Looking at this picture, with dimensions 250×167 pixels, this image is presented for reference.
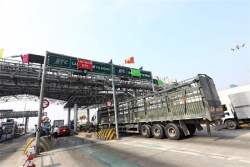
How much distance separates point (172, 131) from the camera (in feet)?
30.4

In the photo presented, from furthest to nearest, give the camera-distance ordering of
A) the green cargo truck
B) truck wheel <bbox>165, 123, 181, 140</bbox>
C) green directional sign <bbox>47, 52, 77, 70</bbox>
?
green directional sign <bbox>47, 52, 77, 70</bbox>, truck wheel <bbox>165, 123, 181, 140</bbox>, the green cargo truck

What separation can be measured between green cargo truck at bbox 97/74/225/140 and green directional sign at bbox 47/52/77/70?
7162mm

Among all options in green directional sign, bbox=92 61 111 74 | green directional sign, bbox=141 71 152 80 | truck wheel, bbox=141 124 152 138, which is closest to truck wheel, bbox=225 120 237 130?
truck wheel, bbox=141 124 152 138

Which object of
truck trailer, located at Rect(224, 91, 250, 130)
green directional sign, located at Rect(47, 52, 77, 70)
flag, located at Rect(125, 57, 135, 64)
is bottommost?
truck trailer, located at Rect(224, 91, 250, 130)

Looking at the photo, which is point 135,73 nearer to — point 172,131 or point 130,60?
point 130,60

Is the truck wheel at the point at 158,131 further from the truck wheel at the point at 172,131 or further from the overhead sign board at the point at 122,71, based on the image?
the overhead sign board at the point at 122,71

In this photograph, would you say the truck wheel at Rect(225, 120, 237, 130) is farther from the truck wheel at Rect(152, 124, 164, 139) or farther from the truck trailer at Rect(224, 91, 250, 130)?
the truck wheel at Rect(152, 124, 164, 139)

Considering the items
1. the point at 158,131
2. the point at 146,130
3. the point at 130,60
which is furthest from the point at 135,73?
the point at 158,131

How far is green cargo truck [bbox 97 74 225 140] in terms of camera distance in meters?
8.02

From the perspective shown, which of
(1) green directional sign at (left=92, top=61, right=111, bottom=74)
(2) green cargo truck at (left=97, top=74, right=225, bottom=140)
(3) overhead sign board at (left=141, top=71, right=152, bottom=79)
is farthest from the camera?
(3) overhead sign board at (left=141, top=71, right=152, bottom=79)

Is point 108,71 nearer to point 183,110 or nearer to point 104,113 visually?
point 104,113

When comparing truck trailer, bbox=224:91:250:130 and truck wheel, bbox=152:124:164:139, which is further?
truck trailer, bbox=224:91:250:130

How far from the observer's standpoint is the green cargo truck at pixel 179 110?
→ 26.3 feet

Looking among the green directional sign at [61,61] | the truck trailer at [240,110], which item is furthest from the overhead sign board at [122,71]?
the truck trailer at [240,110]
